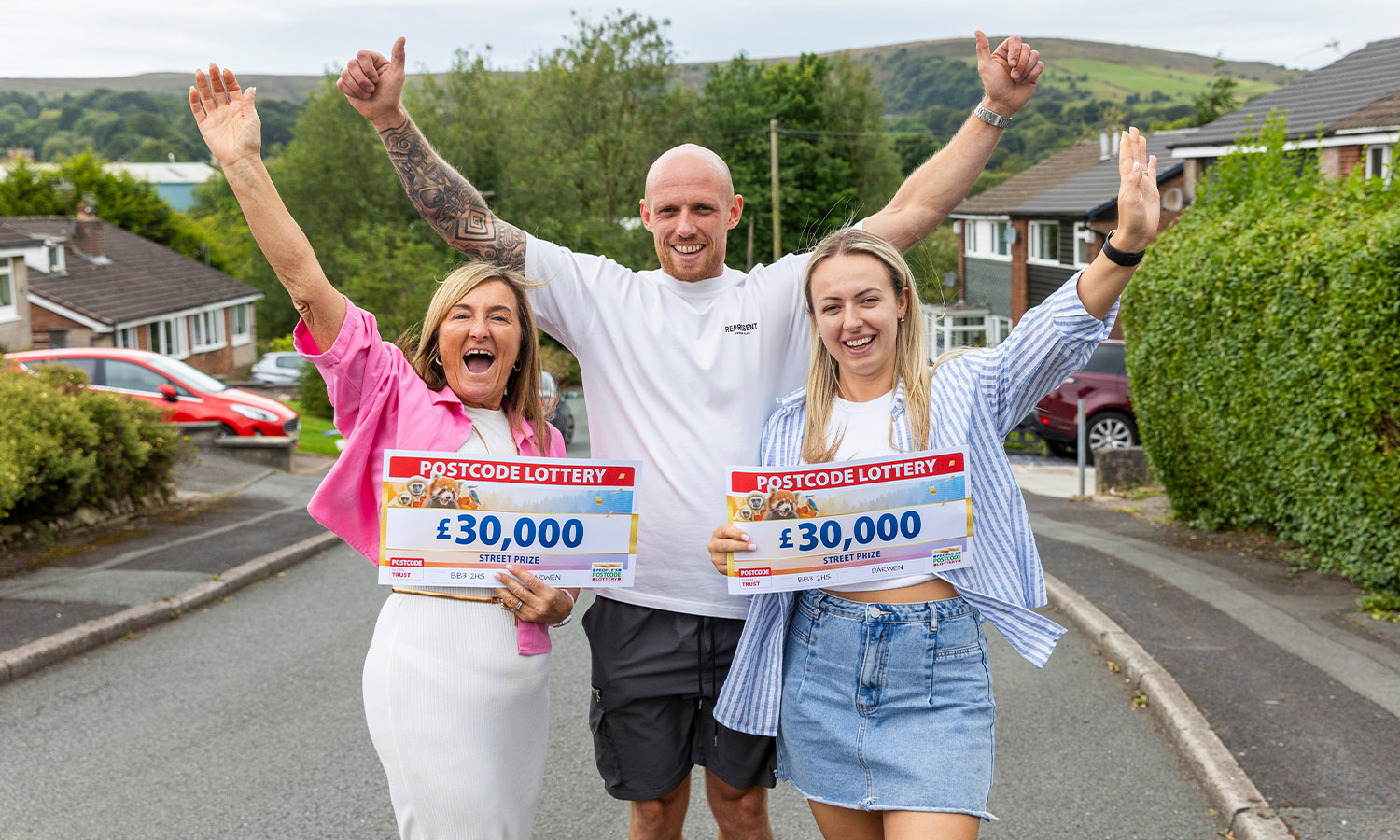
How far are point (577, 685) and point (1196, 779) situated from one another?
3.44m

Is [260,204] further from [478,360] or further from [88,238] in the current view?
[88,238]

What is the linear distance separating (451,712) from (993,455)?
153cm

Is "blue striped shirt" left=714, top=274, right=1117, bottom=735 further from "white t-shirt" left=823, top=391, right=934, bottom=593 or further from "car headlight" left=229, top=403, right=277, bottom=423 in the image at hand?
"car headlight" left=229, top=403, right=277, bottom=423

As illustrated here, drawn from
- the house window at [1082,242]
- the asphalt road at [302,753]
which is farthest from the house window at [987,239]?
the asphalt road at [302,753]

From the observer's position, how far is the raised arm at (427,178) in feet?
11.3

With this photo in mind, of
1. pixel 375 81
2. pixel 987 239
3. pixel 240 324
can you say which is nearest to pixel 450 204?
pixel 375 81

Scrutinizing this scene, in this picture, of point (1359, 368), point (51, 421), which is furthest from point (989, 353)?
point (51, 421)

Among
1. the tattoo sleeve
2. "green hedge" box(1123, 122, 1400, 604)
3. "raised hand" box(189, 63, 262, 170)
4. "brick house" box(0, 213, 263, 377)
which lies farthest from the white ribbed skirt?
"brick house" box(0, 213, 263, 377)

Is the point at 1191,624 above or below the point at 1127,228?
below

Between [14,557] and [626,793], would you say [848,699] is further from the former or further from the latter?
[14,557]

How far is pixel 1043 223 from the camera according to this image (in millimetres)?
42031

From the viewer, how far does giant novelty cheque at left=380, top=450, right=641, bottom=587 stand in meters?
3.06

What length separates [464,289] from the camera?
327 cm

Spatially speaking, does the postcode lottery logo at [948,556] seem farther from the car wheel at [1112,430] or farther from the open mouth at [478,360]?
the car wheel at [1112,430]
